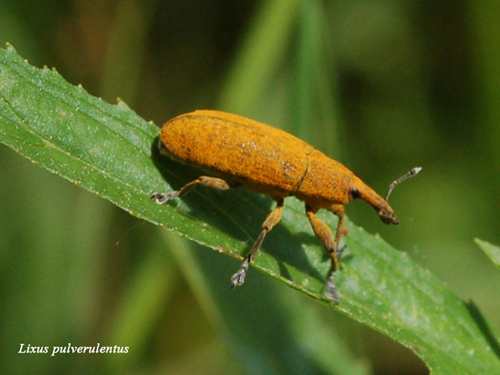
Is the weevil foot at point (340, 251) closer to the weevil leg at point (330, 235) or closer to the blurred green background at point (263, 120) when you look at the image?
the weevil leg at point (330, 235)

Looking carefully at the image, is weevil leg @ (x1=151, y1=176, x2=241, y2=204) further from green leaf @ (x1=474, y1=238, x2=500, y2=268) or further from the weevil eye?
green leaf @ (x1=474, y1=238, x2=500, y2=268)

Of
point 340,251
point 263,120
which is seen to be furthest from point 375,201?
point 263,120

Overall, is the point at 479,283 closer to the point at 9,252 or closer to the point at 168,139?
the point at 168,139

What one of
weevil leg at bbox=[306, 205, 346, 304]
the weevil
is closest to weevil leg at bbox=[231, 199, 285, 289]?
the weevil

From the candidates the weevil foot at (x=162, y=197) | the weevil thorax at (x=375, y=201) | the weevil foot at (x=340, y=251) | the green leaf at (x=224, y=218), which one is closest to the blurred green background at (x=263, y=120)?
the green leaf at (x=224, y=218)

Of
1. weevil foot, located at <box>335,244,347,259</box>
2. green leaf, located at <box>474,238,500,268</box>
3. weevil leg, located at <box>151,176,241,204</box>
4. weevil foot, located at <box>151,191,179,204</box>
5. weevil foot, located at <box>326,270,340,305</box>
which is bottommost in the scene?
green leaf, located at <box>474,238,500,268</box>

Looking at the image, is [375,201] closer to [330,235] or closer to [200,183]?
[330,235]

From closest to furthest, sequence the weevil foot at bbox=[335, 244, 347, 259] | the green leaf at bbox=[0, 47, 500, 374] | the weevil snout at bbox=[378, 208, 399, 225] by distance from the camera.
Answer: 1. the green leaf at bbox=[0, 47, 500, 374]
2. the weevil foot at bbox=[335, 244, 347, 259]
3. the weevil snout at bbox=[378, 208, 399, 225]

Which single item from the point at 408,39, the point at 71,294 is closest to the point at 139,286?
the point at 71,294
